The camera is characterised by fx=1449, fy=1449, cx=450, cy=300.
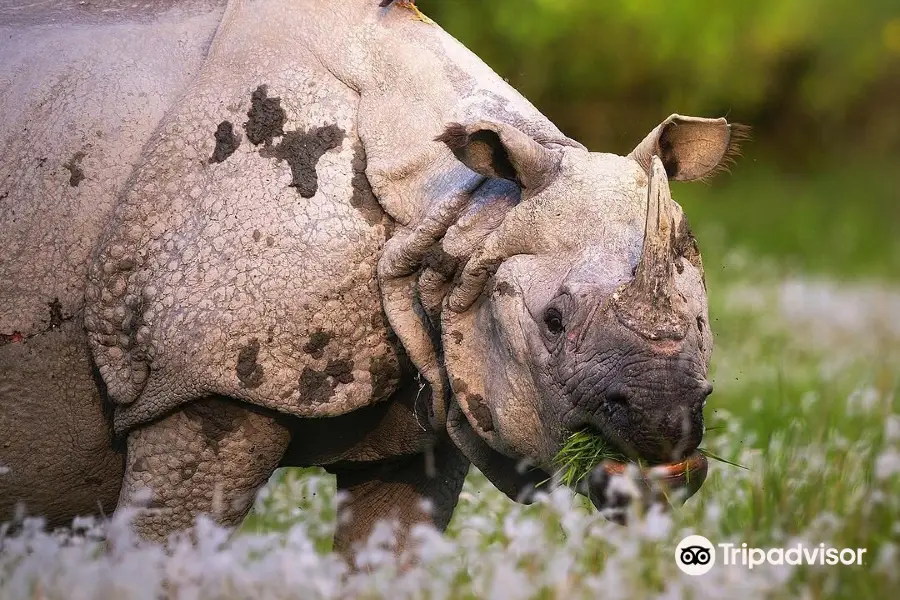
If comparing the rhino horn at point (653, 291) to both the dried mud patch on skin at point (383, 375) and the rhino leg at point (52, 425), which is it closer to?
the dried mud patch on skin at point (383, 375)

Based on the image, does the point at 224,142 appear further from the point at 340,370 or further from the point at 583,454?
the point at 583,454

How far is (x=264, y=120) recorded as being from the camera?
3.98m

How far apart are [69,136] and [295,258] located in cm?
79

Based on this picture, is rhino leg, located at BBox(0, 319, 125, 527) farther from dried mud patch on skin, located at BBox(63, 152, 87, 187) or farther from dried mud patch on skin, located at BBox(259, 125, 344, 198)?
dried mud patch on skin, located at BBox(259, 125, 344, 198)

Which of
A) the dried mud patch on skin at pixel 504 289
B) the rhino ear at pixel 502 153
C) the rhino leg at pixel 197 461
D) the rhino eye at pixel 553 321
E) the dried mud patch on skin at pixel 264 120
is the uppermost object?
the dried mud patch on skin at pixel 264 120

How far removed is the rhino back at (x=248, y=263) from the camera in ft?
12.5

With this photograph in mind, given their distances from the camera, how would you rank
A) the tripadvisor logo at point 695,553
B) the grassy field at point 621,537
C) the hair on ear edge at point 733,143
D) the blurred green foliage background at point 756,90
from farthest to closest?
the blurred green foliage background at point 756,90
the hair on ear edge at point 733,143
the tripadvisor logo at point 695,553
the grassy field at point 621,537

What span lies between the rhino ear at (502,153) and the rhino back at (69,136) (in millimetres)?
911

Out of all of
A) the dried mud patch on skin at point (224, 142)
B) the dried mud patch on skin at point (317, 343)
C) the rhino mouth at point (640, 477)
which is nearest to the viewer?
the rhino mouth at point (640, 477)

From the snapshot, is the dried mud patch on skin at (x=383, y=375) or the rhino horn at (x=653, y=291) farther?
the dried mud patch on skin at (x=383, y=375)

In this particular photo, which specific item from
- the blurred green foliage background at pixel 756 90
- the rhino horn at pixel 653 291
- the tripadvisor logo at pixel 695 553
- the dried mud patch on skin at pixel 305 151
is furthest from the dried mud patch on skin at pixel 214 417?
the blurred green foliage background at pixel 756 90

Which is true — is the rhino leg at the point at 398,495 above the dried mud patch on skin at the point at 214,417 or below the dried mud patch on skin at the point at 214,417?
below

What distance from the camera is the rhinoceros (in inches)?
146

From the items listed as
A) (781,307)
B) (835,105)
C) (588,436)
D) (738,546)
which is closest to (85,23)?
(588,436)
